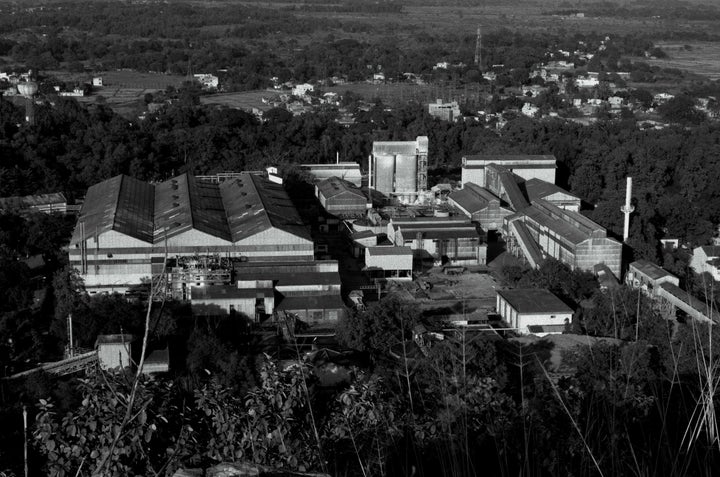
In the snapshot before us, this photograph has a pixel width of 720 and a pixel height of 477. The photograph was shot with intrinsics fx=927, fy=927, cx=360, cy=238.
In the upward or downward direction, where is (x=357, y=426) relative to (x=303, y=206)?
upward

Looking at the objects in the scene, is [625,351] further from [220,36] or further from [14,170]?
[220,36]

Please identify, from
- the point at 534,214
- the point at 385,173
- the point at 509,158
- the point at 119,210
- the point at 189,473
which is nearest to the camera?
the point at 189,473

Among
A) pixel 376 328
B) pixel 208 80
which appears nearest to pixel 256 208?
pixel 376 328

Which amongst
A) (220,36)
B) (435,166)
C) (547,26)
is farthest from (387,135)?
(547,26)

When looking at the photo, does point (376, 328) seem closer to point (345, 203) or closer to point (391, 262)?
point (391, 262)

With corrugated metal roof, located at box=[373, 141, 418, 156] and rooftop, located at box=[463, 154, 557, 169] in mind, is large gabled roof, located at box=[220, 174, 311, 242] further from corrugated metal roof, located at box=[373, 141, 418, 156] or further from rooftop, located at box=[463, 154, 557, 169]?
rooftop, located at box=[463, 154, 557, 169]

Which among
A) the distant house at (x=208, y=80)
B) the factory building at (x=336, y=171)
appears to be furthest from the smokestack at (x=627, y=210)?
the distant house at (x=208, y=80)

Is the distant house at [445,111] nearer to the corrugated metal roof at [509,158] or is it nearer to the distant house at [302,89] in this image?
the distant house at [302,89]
